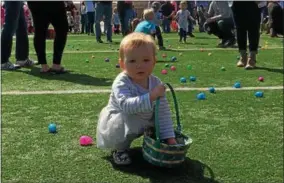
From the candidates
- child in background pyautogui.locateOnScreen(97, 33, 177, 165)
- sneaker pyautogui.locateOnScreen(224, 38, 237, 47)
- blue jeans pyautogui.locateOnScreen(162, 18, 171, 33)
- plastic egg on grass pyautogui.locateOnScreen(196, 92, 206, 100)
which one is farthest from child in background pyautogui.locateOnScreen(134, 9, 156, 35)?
blue jeans pyautogui.locateOnScreen(162, 18, 171, 33)

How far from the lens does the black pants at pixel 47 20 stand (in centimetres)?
670

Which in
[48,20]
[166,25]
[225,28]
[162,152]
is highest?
[48,20]

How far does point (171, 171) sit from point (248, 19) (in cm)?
519

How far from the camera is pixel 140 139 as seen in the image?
3607mm

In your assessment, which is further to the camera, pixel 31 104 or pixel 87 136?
pixel 31 104

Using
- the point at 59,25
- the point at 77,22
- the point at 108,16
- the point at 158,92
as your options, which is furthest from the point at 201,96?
the point at 77,22

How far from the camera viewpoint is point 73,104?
Answer: 4.84m

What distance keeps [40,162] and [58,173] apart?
0.25m

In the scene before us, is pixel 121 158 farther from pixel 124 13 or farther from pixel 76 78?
pixel 124 13

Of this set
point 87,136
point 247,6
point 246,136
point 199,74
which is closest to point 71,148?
point 87,136

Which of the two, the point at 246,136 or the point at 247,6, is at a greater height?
the point at 247,6

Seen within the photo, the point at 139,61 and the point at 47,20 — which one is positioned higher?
the point at 47,20

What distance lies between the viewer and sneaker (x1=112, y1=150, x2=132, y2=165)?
3062 mm

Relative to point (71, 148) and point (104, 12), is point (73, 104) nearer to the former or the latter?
point (71, 148)
